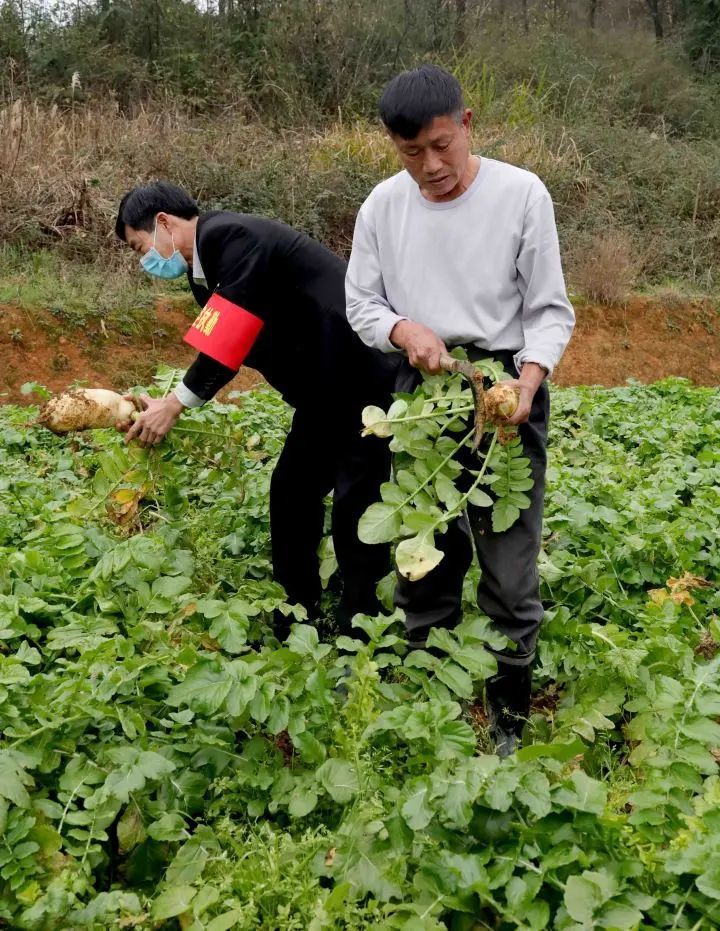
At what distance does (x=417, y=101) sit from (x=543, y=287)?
0.55 metres

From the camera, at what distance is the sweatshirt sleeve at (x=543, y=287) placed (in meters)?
2.33

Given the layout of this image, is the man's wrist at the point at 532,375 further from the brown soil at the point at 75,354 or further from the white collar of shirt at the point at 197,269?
the brown soil at the point at 75,354

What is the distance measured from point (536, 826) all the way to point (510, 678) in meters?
0.88

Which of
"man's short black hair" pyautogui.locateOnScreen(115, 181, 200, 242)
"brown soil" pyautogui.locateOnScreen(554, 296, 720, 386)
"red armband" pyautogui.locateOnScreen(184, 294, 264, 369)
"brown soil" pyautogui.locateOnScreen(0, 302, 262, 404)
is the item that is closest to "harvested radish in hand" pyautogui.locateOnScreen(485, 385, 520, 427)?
"red armband" pyautogui.locateOnScreen(184, 294, 264, 369)

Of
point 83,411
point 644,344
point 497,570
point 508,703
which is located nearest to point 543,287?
point 497,570

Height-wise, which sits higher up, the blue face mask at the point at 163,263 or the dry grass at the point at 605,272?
the blue face mask at the point at 163,263

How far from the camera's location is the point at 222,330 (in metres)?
2.89

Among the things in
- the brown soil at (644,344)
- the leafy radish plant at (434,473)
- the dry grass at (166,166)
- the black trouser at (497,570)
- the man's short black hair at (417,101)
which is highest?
the man's short black hair at (417,101)

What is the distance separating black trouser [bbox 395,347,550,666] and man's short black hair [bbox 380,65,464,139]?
0.60 m

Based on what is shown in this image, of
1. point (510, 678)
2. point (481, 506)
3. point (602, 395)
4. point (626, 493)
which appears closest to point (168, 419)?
point (481, 506)

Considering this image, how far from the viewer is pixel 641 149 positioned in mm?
14234

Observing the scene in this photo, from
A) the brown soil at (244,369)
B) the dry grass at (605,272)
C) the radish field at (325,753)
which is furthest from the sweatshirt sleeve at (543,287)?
the dry grass at (605,272)

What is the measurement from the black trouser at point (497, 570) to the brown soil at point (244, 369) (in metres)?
4.55

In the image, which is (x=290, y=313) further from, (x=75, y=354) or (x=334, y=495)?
(x=75, y=354)
